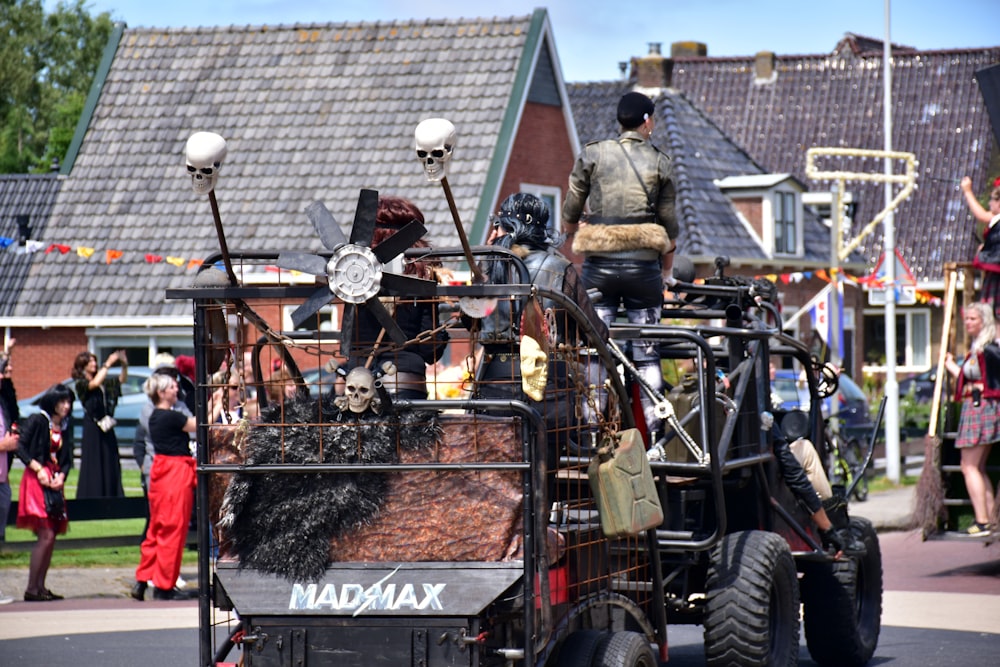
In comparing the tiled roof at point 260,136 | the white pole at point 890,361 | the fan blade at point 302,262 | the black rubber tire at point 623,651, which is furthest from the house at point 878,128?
the fan blade at point 302,262

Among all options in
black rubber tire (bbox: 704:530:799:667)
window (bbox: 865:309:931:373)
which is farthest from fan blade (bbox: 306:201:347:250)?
window (bbox: 865:309:931:373)

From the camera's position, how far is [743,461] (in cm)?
797

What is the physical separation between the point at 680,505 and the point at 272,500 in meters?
2.27

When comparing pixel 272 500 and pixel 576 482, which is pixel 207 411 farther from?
pixel 576 482

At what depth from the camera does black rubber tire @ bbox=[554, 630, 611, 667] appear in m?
6.31

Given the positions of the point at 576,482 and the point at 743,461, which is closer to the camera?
the point at 576,482

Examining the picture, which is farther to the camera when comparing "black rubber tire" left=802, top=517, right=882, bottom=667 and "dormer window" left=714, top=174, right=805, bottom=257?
"dormer window" left=714, top=174, right=805, bottom=257

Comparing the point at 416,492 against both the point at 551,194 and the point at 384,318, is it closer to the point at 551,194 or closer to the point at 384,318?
the point at 384,318

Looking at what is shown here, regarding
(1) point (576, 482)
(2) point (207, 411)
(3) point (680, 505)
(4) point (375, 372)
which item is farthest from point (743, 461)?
(2) point (207, 411)

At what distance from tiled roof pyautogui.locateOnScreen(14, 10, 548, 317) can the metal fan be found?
1938 centimetres

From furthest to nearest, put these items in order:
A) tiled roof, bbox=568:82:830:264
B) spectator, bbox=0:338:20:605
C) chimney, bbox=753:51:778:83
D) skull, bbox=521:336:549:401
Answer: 1. chimney, bbox=753:51:778:83
2. tiled roof, bbox=568:82:830:264
3. spectator, bbox=0:338:20:605
4. skull, bbox=521:336:549:401

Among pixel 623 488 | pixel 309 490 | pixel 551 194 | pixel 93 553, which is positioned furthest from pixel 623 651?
pixel 551 194

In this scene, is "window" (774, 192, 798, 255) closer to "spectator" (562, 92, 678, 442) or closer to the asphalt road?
the asphalt road

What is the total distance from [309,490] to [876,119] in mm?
44745
